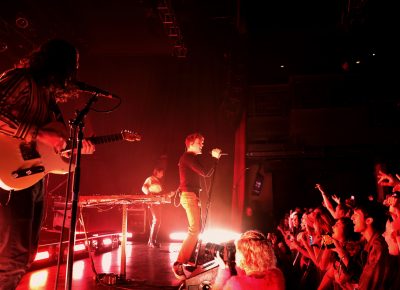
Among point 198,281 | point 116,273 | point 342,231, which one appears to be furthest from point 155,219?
point 198,281

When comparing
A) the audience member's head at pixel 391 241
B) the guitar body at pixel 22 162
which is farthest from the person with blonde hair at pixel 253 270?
the audience member's head at pixel 391 241

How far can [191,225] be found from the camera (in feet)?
13.0

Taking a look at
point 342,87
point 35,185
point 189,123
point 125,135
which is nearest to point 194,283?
point 125,135

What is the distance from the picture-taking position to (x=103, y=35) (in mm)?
9070

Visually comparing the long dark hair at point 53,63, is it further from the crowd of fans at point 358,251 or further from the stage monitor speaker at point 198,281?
the crowd of fans at point 358,251

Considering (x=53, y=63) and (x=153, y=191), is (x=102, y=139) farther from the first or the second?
(x=153, y=191)

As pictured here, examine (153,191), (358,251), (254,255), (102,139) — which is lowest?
(358,251)

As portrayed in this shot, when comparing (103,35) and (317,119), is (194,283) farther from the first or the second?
(317,119)

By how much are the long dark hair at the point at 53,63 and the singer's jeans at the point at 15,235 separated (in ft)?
2.15

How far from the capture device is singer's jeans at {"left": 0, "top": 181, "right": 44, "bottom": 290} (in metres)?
1.64

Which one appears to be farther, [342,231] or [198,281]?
[342,231]

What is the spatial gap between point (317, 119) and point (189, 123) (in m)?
10.2

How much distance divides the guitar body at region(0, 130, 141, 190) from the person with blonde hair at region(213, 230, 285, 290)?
127cm

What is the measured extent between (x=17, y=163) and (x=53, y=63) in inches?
24.4
